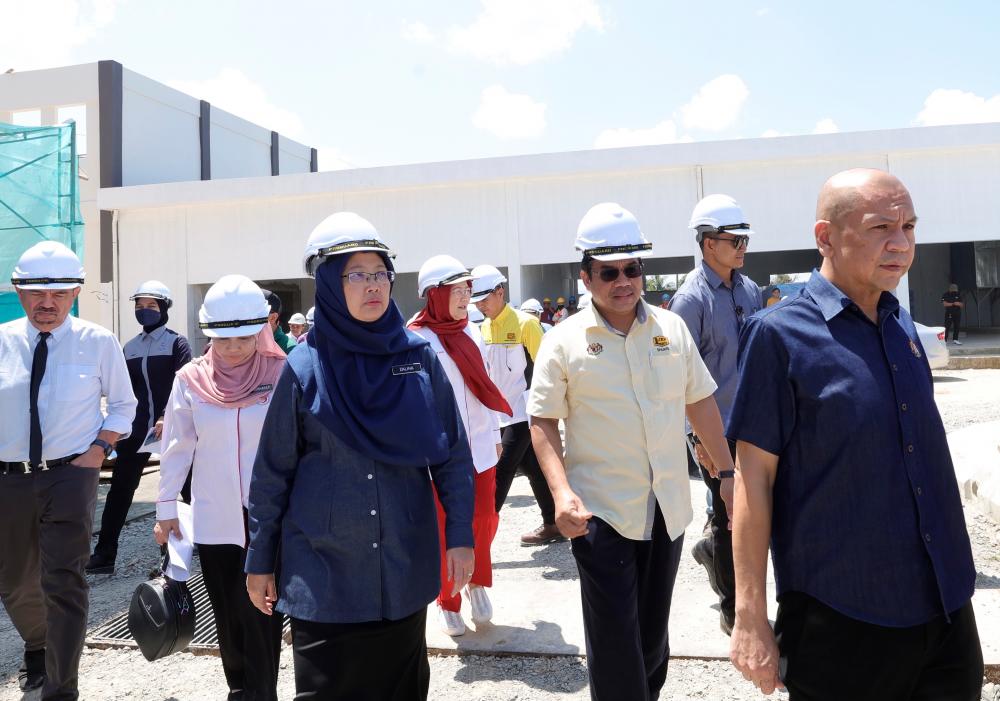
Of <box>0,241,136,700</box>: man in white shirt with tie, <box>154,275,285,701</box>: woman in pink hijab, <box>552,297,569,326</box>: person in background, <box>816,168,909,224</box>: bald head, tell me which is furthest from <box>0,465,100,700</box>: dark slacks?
<box>552,297,569,326</box>: person in background

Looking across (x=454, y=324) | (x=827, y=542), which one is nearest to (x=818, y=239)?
(x=827, y=542)

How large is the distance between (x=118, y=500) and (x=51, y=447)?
8.16ft

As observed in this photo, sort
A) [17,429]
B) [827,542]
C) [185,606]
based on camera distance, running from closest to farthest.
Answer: [827,542], [185,606], [17,429]

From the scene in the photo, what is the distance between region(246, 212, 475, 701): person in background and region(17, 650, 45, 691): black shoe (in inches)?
89.5

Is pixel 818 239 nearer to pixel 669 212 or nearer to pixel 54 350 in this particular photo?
pixel 54 350

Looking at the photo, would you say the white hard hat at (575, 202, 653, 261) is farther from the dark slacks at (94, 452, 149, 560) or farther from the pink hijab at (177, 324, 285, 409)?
the dark slacks at (94, 452, 149, 560)

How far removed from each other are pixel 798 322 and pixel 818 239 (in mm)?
244

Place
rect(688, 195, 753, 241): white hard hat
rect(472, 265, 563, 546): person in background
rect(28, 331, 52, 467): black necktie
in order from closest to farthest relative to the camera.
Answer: rect(28, 331, 52, 467): black necktie < rect(688, 195, 753, 241): white hard hat < rect(472, 265, 563, 546): person in background

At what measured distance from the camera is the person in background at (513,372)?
5.93 meters

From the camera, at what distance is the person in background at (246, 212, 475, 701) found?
2.39 m

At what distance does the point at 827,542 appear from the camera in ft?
6.38

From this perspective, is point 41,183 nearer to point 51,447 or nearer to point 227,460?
point 51,447

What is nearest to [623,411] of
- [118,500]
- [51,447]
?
[51,447]

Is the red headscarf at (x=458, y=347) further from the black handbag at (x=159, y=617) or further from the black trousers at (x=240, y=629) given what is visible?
the black handbag at (x=159, y=617)
